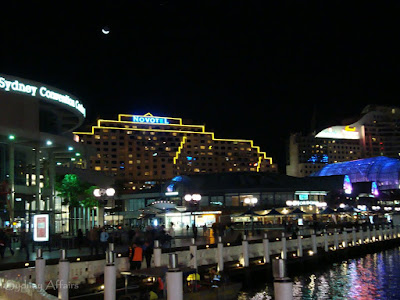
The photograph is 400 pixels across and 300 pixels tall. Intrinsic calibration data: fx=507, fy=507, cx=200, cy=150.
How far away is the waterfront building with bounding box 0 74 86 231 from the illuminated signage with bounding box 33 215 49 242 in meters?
14.6

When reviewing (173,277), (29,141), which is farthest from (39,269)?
(29,141)

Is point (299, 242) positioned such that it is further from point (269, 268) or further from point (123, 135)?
point (123, 135)

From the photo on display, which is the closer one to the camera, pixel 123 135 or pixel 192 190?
pixel 192 190

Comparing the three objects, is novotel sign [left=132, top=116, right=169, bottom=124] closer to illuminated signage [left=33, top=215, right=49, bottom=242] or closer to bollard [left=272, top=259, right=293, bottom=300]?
illuminated signage [left=33, top=215, right=49, bottom=242]

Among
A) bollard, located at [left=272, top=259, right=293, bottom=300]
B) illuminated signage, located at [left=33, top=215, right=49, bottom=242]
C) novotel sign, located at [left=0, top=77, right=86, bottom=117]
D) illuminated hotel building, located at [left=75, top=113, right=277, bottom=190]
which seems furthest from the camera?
illuminated hotel building, located at [left=75, top=113, right=277, bottom=190]

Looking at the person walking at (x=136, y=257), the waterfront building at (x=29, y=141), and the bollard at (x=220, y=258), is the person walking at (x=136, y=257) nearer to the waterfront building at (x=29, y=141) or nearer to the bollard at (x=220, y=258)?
the bollard at (x=220, y=258)

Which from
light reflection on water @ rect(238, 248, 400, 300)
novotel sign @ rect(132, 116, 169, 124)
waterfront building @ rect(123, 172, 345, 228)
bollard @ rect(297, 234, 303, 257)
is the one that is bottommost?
light reflection on water @ rect(238, 248, 400, 300)

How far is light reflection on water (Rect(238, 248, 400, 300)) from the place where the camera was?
2394cm

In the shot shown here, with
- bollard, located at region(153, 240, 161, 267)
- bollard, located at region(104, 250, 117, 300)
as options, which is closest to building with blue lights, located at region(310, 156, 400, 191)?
bollard, located at region(153, 240, 161, 267)

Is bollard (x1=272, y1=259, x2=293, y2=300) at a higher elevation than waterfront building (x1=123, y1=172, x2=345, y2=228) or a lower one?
lower

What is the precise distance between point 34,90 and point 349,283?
100 ft

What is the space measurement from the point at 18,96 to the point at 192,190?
5815 centimetres

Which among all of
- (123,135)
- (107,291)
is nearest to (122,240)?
(107,291)

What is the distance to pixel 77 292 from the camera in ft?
57.5
